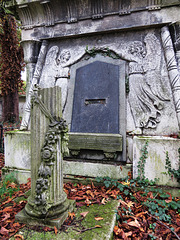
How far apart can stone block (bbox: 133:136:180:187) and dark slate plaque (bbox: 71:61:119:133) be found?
74 cm

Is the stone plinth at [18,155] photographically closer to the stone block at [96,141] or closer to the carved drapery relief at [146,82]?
the stone block at [96,141]

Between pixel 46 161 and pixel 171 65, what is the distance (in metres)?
3.07

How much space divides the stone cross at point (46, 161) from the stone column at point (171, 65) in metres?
2.40

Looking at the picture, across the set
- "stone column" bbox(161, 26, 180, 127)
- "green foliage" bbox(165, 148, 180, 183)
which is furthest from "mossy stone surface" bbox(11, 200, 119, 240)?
"stone column" bbox(161, 26, 180, 127)

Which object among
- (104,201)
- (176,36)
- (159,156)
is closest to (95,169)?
(104,201)

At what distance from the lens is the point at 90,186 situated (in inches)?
127

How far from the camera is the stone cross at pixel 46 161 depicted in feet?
6.32

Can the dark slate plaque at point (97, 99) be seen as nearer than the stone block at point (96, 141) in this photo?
No

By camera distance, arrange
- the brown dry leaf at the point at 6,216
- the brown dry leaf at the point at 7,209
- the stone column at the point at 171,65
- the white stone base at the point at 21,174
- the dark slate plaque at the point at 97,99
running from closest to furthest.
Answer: the brown dry leaf at the point at 6,216
the brown dry leaf at the point at 7,209
the stone column at the point at 171,65
the dark slate plaque at the point at 97,99
the white stone base at the point at 21,174

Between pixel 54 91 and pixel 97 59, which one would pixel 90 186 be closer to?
pixel 54 91

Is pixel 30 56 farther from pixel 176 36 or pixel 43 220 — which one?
pixel 43 220

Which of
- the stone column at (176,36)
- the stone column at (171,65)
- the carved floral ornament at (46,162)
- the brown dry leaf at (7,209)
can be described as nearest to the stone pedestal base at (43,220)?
the carved floral ornament at (46,162)

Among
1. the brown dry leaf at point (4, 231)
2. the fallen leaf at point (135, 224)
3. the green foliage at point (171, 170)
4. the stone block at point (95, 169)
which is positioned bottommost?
the fallen leaf at point (135, 224)

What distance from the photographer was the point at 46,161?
195cm
